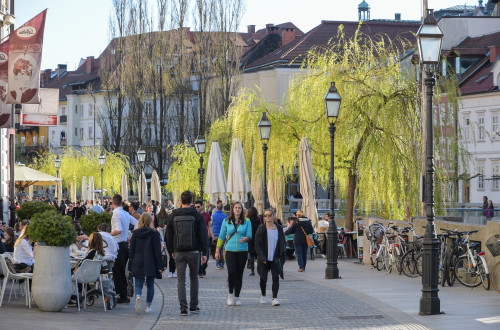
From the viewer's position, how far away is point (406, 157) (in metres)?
32.2

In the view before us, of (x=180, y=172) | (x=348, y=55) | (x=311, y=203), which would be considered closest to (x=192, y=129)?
(x=180, y=172)

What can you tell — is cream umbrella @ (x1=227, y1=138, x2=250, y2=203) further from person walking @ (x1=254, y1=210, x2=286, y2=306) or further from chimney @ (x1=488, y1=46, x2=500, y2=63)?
chimney @ (x1=488, y1=46, x2=500, y2=63)

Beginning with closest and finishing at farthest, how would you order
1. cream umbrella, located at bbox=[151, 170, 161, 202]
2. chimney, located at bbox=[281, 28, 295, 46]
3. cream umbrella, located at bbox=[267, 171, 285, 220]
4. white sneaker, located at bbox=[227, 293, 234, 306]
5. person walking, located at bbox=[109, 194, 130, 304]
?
white sneaker, located at bbox=[227, 293, 234, 306]
person walking, located at bbox=[109, 194, 130, 304]
cream umbrella, located at bbox=[267, 171, 285, 220]
cream umbrella, located at bbox=[151, 170, 161, 202]
chimney, located at bbox=[281, 28, 295, 46]

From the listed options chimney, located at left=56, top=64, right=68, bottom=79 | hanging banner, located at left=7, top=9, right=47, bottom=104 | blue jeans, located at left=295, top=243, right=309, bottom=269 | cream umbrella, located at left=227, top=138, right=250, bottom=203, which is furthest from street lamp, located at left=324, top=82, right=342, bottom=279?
chimney, located at left=56, top=64, right=68, bottom=79

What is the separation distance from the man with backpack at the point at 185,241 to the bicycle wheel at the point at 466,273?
618 cm

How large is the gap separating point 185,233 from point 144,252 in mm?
883

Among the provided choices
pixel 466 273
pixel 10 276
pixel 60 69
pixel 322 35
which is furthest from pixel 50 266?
pixel 60 69

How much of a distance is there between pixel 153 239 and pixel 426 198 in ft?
15.0

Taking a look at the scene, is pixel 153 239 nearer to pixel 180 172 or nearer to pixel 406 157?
pixel 406 157

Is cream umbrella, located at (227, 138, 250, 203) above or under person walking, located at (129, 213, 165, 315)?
above

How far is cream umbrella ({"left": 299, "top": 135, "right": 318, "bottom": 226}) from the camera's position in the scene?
29172mm

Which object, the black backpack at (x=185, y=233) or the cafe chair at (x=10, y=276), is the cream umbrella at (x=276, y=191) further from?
the black backpack at (x=185, y=233)

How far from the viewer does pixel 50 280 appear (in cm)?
1608

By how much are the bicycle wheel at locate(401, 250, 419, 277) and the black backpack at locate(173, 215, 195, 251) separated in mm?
8580
